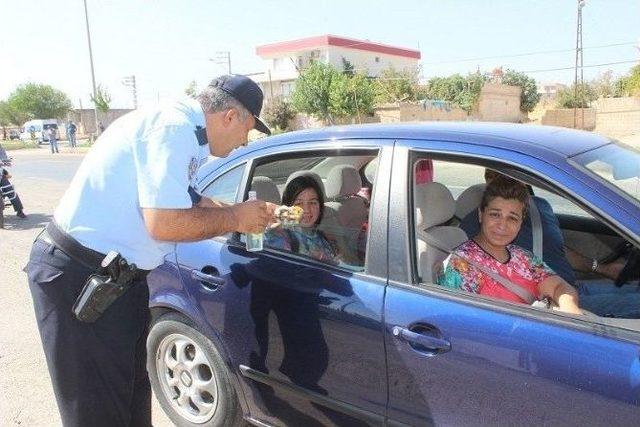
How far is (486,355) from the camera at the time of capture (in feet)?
5.86

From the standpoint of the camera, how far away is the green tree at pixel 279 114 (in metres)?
40.0

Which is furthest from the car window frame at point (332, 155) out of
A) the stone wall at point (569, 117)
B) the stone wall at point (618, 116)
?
the stone wall at point (569, 117)

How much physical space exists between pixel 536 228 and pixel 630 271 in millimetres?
517

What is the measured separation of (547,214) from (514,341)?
1.56 meters

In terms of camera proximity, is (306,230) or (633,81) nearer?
(306,230)

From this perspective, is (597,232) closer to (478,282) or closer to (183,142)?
(478,282)

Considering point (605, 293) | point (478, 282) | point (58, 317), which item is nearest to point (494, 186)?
point (478, 282)

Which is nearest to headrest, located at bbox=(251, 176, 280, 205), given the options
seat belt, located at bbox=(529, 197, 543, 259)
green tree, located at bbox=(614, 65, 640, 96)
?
seat belt, located at bbox=(529, 197, 543, 259)

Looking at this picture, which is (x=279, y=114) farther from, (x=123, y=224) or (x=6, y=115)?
(x=6, y=115)

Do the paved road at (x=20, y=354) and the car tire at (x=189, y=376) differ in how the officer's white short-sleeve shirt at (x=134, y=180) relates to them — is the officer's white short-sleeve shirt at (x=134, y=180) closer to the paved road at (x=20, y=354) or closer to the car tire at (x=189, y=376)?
the car tire at (x=189, y=376)

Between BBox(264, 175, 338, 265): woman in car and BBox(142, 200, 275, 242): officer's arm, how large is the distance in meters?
0.40

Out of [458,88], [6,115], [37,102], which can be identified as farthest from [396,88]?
[6,115]

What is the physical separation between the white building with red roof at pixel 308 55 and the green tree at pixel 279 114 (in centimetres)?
1937

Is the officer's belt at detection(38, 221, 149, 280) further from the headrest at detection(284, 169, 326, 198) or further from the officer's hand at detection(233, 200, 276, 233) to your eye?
the headrest at detection(284, 169, 326, 198)
